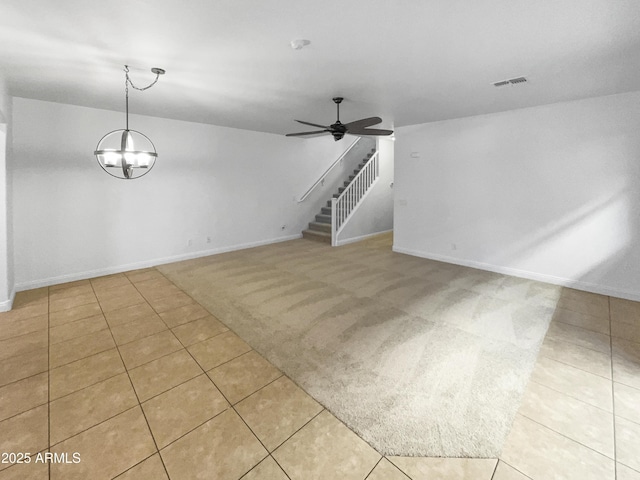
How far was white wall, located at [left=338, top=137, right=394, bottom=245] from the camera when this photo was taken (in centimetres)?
719

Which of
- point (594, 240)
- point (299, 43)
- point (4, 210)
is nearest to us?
point (299, 43)

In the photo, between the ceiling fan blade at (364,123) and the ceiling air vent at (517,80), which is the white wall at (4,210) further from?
the ceiling air vent at (517,80)

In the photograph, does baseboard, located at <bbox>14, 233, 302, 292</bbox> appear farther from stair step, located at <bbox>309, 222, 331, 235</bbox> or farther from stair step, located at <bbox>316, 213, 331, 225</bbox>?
stair step, located at <bbox>316, 213, 331, 225</bbox>

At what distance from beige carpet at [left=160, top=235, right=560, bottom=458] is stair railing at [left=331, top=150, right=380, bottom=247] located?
160 centimetres

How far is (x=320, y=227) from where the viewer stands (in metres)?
7.59

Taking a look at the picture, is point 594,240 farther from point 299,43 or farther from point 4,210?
point 4,210

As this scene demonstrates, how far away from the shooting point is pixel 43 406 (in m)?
1.99

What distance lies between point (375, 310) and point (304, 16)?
299cm

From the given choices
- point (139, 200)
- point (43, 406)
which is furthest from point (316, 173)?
point (43, 406)

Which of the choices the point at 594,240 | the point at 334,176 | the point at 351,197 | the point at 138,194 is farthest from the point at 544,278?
the point at 138,194

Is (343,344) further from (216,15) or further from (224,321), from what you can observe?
(216,15)

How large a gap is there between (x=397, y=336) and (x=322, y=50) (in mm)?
2851

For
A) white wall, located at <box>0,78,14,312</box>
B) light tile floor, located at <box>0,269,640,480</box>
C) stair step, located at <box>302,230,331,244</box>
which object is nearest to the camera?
light tile floor, located at <box>0,269,640,480</box>

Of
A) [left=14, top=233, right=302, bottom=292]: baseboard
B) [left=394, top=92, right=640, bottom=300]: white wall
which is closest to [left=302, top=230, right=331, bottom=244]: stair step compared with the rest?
[left=14, top=233, right=302, bottom=292]: baseboard
